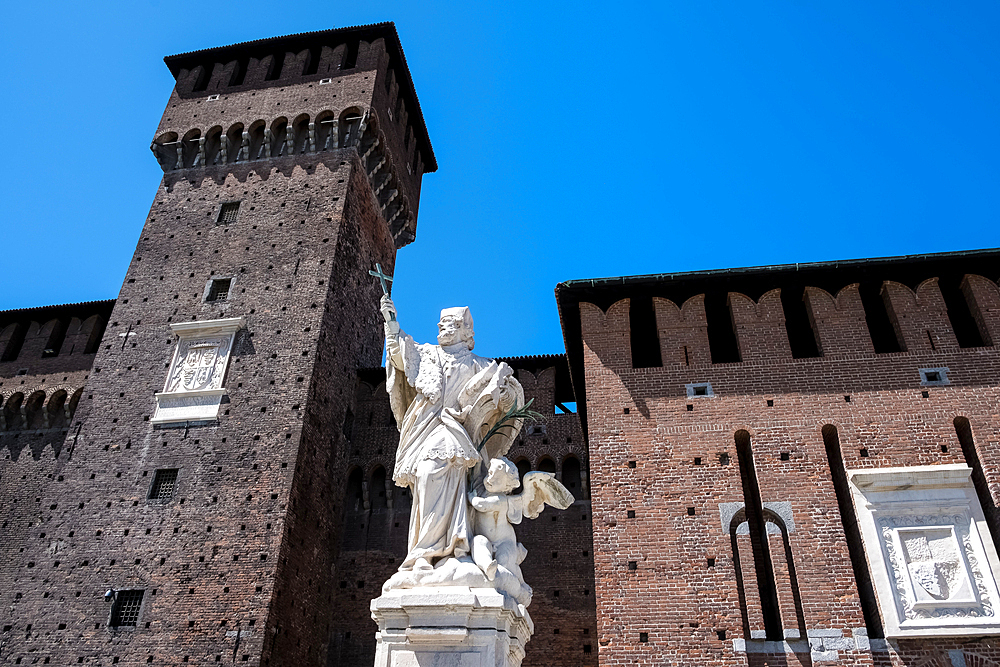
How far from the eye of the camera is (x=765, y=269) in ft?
42.4

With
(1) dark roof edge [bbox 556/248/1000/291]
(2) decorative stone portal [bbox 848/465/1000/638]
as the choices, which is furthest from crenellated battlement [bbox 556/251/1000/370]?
(2) decorative stone portal [bbox 848/465/1000/638]

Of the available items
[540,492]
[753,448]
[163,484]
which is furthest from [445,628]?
[163,484]

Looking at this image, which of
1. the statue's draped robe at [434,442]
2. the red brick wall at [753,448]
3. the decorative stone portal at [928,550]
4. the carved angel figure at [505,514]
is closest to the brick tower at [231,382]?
the red brick wall at [753,448]

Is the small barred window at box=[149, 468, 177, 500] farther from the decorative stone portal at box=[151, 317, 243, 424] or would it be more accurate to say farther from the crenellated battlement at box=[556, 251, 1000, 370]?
the crenellated battlement at box=[556, 251, 1000, 370]

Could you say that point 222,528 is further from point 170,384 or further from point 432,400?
point 432,400

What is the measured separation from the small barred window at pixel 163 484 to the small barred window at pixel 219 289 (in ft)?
14.7

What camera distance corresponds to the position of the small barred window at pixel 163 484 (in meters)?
16.5

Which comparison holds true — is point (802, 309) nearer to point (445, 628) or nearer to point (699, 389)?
point (699, 389)

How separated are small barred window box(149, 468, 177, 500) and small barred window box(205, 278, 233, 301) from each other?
447 cm

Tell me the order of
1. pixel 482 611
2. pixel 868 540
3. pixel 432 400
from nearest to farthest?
pixel 482 611, pixel 432 400, pixel 868 540

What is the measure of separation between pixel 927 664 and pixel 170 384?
15.1m

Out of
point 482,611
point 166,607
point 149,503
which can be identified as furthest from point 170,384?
point 482,611

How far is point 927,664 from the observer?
9695 mm

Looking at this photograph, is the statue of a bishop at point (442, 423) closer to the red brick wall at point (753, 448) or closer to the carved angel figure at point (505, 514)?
the carved angel figure at point (505, 514)
